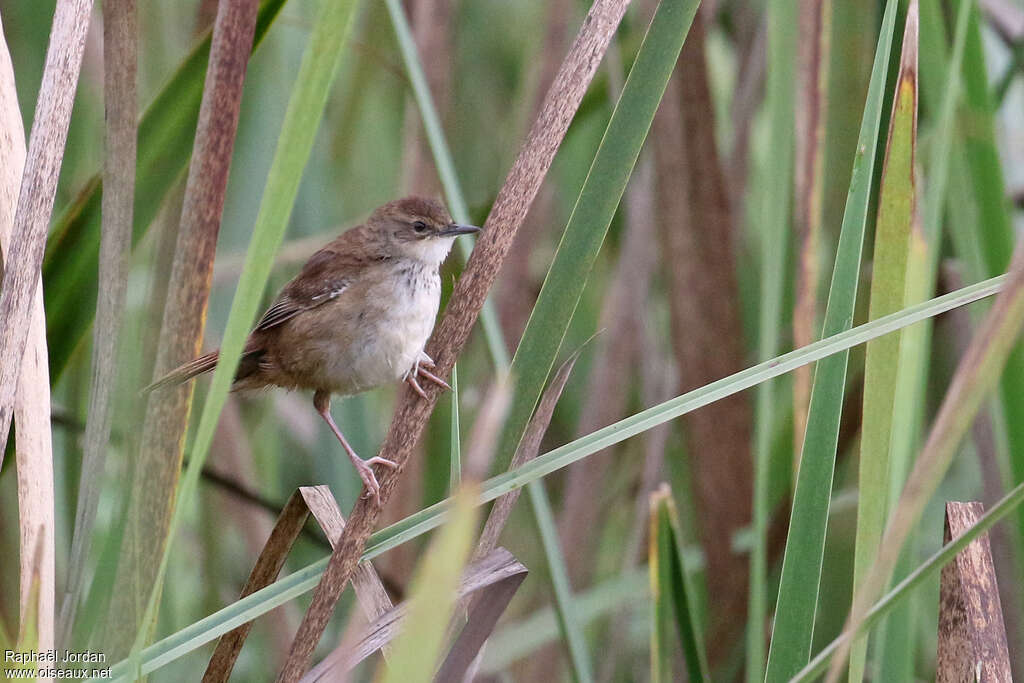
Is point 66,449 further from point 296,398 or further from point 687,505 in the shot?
point 687,505

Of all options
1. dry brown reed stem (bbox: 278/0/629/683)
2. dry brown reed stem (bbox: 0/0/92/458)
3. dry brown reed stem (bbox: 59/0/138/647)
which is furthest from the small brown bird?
dry brown reed stem (bbox: 0/0/92/458)

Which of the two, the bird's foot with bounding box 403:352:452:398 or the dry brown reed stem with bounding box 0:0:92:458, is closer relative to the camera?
the dry brown reed stem with bounding box 0:0:92:458

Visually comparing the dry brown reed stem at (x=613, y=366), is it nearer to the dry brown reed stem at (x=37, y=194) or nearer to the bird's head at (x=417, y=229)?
the bird's head at (x=417, y=229)

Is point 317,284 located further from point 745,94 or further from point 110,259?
point 745,94

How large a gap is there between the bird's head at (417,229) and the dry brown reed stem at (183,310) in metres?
1.11

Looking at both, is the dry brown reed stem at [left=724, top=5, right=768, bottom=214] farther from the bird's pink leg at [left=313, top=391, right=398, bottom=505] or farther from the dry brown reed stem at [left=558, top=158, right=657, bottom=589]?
the bird's pink leg at [left=313, top=391, right=398, bottom=505]

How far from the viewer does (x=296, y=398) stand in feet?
13.5

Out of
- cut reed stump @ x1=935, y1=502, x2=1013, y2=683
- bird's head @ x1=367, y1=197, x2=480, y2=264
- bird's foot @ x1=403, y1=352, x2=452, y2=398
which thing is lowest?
cut reed stump @ x1=935, y1=502, x2=1013, y2=683

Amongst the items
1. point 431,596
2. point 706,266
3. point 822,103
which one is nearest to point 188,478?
point 431,596

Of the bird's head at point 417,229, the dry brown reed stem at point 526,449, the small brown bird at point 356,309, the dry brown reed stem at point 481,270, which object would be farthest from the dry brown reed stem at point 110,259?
the bird's head at point 417,229

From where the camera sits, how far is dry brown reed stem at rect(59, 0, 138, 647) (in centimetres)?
153

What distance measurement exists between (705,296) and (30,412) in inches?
69.6

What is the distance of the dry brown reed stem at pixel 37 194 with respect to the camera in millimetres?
1460

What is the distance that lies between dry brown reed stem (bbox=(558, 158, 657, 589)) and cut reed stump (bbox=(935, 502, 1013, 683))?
158cm
